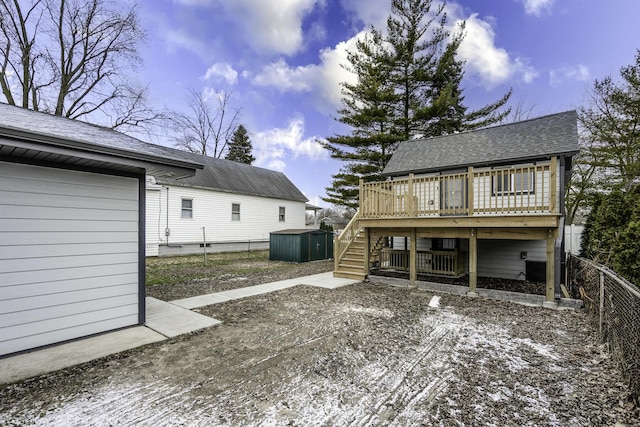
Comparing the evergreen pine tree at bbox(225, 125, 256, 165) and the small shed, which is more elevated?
the evergreen pine tree at bbox(225, 125, 256, 165)

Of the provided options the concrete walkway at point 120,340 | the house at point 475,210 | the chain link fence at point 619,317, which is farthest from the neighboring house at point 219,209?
the chain link fence at point 619,317

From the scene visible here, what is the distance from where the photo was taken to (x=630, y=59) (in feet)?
46.0

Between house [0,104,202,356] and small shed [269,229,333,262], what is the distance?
9.03 m

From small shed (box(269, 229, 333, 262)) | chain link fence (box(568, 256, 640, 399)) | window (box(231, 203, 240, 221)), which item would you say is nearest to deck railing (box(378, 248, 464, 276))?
chain link fence (box(568, 256, 640, 399))

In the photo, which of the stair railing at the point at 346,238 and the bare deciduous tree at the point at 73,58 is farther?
the bare deciduous tree at the point at 73,58

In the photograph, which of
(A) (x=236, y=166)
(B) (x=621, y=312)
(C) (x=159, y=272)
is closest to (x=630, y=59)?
(B) (x=621, y=312)

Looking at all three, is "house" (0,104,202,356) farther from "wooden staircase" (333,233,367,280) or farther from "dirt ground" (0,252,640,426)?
"wooden staircase" (333,233,367,280)

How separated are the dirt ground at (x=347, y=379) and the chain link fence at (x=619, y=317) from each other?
0.18 m

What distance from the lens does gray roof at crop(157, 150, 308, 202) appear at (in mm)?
16188

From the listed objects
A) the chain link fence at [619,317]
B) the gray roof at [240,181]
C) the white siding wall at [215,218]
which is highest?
the gray roof at [240,181]

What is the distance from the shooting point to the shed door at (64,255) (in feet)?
11.9

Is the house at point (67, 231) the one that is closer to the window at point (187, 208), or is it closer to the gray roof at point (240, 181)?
the gray roof at point (240, 181)

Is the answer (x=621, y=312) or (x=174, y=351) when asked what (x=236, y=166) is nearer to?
(x=174, y=351)

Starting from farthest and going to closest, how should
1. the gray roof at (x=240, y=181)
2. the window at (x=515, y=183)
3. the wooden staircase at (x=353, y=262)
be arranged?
1. the gray roof at (x=240, y=181)
2. the wooden staircase at (x=353, y=262)
3. the window at (x=515, y=183)
